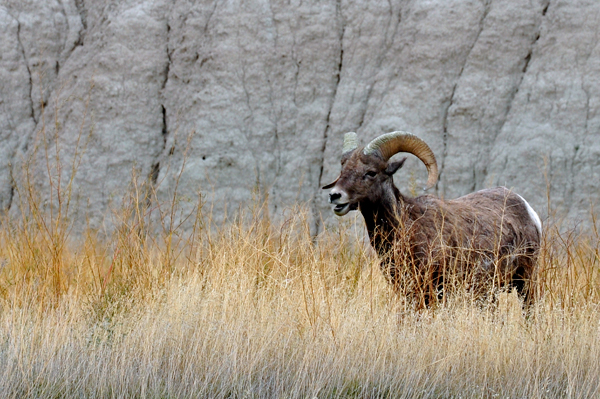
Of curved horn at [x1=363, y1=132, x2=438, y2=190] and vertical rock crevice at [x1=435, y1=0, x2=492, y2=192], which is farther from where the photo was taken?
vertical rock crevice at [x1=435, y1=0, x2=492, y2=192]

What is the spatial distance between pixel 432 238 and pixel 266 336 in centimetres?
160

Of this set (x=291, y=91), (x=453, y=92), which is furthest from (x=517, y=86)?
(x=291, y=91)

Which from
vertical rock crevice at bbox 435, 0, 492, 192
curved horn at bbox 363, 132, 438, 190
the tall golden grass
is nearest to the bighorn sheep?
curved horn at bbox 363, 132, 438, 190

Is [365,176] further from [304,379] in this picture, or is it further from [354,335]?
[304,379]

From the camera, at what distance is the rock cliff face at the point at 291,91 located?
10719 millimetres

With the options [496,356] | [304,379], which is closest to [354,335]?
[304,379]

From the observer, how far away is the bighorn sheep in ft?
18.5

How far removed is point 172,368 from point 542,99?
776 cm

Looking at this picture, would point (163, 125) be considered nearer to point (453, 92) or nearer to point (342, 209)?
point (453, 92)

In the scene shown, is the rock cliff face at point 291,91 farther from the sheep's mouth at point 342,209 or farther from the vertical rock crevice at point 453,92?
the sheep's mouth at point 342,209

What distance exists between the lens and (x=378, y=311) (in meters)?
5.37

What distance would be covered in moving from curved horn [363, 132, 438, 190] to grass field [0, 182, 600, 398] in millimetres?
918

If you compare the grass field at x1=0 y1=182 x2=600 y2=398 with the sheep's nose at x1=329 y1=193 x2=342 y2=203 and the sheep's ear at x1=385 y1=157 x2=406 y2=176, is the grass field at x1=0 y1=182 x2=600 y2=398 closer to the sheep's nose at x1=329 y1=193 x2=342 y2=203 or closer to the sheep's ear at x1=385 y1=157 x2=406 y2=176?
the sheep's nose at x1=329 y1=193 x2=342 y2=203

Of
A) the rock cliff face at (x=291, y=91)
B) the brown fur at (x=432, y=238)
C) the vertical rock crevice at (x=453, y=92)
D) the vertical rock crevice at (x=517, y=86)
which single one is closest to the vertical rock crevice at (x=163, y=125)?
the rock cliff face at (x=291, y=91)
